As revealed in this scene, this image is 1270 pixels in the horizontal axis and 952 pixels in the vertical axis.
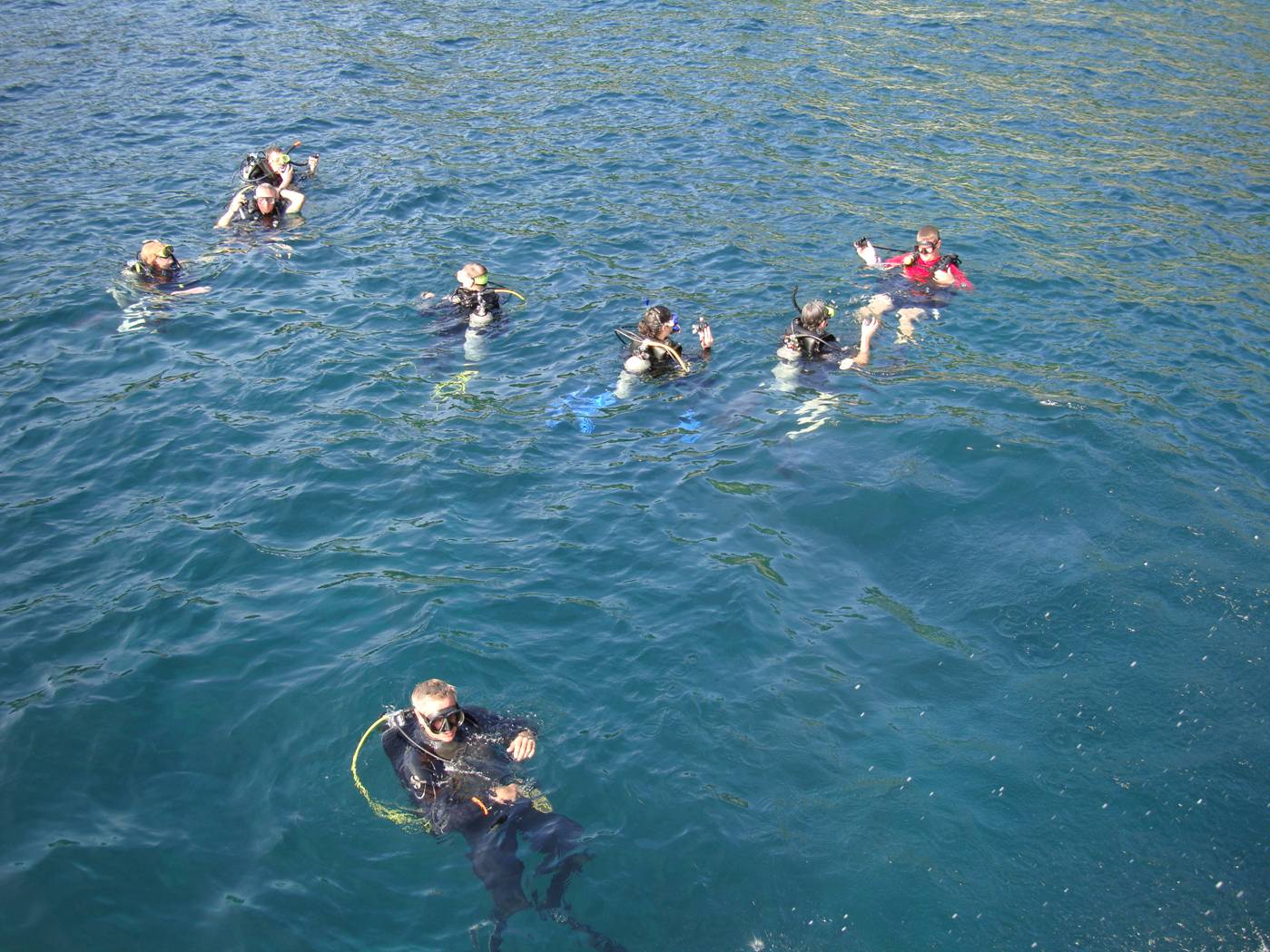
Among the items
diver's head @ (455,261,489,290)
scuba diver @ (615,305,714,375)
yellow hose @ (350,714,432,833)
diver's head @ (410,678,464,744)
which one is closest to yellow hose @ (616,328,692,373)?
scuba diver @ (615,305,714,375)

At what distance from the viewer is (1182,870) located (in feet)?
20.7

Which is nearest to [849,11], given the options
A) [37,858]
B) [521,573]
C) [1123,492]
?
[1123,492]

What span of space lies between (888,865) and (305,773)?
14.3 feet

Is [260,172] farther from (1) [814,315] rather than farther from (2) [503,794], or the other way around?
(2) [503,794]

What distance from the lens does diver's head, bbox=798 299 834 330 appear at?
11.4 metres

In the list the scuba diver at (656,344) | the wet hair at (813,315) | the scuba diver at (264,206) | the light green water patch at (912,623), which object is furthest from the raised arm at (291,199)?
the light green water patch at (912,623)

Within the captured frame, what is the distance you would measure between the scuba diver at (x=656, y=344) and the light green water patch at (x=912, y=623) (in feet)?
13.1

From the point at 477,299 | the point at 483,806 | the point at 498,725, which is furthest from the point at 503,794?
the point at 477,299

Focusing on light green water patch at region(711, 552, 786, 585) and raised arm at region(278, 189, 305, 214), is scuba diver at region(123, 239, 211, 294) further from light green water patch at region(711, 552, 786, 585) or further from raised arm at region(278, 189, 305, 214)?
light green water patch at region(711, 552, 786, 585)

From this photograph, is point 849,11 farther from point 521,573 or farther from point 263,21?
point 521,573

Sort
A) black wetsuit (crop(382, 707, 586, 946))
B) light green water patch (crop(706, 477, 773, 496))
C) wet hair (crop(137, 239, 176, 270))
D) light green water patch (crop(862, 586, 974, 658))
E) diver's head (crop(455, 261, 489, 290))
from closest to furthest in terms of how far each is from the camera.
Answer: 1. black wetsuit (crop(382, 707, 586, 946))
2. light green water patch (crop(862, 586, 974, 658))
3. light green water patch (crop(706, 477, 773, 496))
4. diver's head (crop(455, 261, 489, 290))
5. wet hair (crop(137, 239, 176, 270))

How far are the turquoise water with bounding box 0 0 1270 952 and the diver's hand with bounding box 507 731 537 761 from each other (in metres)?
0.35

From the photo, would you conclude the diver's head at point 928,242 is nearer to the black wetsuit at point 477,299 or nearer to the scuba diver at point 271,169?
the black wetsuit at point 477,299

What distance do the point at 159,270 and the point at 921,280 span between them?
10821 millimetres
